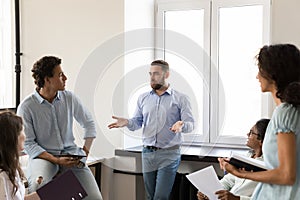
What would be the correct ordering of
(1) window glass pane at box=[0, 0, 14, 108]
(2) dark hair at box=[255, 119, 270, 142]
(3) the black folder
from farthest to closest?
(1) window glass pane at box=[0, 0, 14, 108], (2) dark hair at box=[255, 119, 270, 142], (3) the black folder

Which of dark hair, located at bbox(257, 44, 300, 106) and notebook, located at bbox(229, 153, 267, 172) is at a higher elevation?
dark hair, located at bbox(257, 44, 300, 106)

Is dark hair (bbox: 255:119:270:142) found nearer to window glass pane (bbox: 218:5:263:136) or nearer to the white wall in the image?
the white wall

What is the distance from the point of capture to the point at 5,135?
216cm

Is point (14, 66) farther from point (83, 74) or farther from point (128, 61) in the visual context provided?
point (128, 61)

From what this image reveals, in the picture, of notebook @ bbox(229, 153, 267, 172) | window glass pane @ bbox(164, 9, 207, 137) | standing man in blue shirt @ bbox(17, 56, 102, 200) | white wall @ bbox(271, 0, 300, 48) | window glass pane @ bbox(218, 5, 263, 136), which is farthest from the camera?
window glass pane @ bbox(218, 5, 263, 136)

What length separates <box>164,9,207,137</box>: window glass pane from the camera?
3.33m

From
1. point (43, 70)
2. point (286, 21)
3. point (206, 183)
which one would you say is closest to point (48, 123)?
point (43, 70)

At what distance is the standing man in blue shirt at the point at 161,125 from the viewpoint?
10.5 ft

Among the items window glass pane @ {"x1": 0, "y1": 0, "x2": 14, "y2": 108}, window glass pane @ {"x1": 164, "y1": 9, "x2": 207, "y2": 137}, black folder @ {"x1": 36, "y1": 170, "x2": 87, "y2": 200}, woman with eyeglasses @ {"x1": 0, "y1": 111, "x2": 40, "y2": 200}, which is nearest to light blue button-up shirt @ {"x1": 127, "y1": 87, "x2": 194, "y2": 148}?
window glass pane @ {"x1": 164, "y1": 9, "x2": 207, "y2": 137}

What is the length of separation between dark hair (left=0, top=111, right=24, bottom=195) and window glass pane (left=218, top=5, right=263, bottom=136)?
6.18 feet

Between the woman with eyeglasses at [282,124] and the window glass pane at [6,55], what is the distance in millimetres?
2869

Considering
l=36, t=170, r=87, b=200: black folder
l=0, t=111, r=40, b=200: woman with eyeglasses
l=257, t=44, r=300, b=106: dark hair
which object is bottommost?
l=36, t=170, r=87, b=200: black folder

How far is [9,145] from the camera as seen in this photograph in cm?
215

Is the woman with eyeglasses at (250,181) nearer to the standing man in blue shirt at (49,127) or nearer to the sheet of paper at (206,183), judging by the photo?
the sheet of paper at (206,183)
